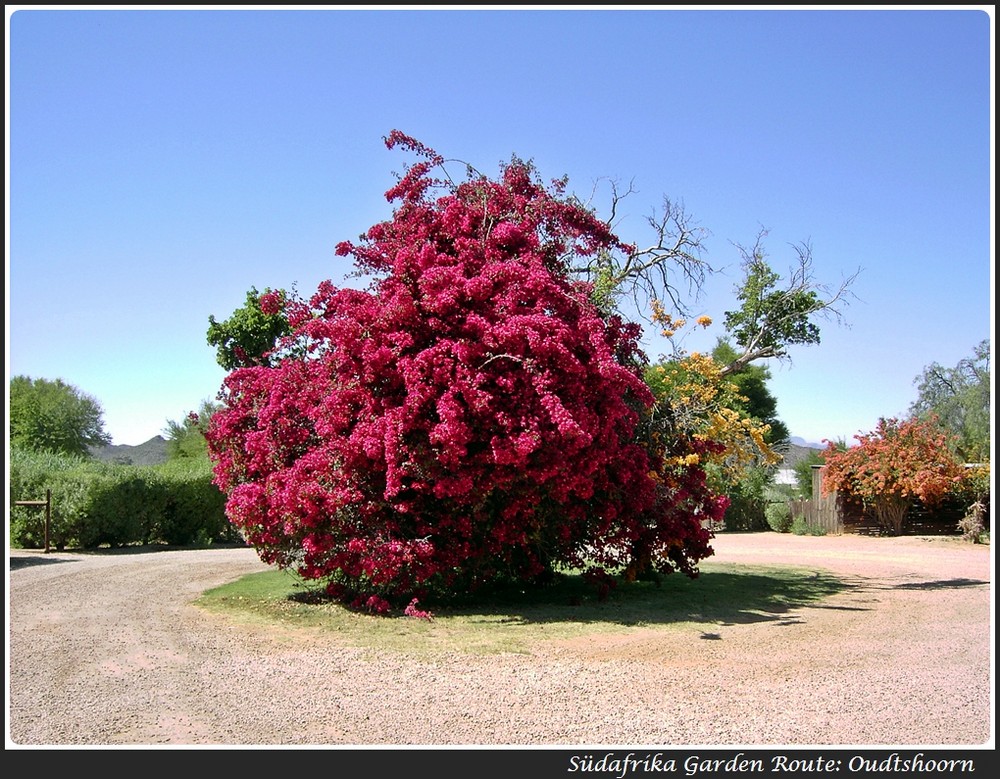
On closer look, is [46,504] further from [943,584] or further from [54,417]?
[54,417]

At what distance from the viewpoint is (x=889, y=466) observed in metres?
25.5

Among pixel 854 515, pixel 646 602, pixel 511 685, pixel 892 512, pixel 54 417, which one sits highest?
pixel 54 417

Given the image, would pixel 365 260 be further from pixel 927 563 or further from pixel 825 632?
pixel 927 563

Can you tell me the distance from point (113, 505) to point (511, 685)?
15.3 metres

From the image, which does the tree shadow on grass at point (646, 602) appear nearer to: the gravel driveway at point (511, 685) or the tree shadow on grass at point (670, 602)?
the tree shadow on grass at point (670, 602)

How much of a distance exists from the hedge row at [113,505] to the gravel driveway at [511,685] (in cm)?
801

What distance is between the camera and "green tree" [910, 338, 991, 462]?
2642 centimetres

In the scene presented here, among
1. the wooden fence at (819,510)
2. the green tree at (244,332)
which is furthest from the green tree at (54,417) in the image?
the wooden fence at (819,510)

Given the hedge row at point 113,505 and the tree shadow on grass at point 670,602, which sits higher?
the hedge row at point 113,505

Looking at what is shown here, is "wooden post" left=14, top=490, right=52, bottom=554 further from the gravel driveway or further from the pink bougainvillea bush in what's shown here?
the pink bougainvillea bush

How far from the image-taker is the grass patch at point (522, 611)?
8812 millimetres

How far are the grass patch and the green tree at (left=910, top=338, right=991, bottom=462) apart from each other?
15645 mm

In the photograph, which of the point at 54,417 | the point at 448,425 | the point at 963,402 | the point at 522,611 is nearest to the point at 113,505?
the point at 522,611

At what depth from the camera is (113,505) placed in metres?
19.0
